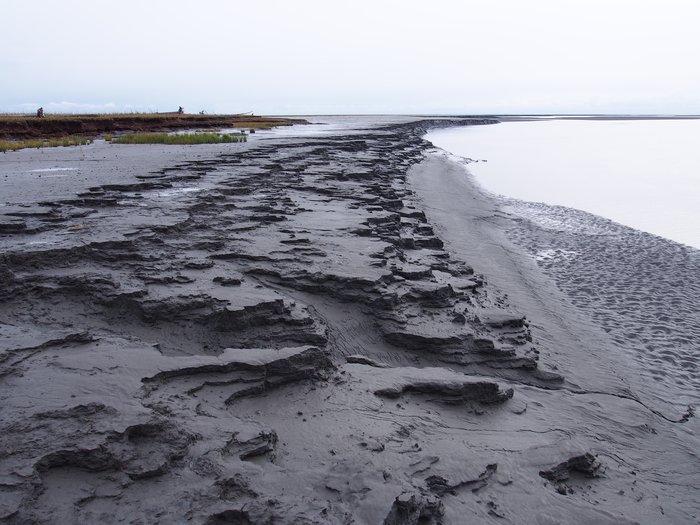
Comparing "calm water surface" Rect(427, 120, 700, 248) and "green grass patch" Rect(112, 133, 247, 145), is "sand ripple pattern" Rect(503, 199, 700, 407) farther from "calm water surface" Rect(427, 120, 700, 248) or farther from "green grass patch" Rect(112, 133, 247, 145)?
"green grass patch" Rect(112, 133, 247, 145)

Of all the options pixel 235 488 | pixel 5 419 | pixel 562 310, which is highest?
pixel 5 419

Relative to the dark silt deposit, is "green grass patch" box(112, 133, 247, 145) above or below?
above

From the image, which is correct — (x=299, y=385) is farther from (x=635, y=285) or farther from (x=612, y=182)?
(x=612, y=182)

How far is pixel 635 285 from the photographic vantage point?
7262 millimetres

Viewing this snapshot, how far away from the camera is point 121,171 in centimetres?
1042

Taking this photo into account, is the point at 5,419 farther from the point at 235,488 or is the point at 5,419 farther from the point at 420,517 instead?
the point at 420,517

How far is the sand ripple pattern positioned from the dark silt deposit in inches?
4.8

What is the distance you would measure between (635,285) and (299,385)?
5.59m

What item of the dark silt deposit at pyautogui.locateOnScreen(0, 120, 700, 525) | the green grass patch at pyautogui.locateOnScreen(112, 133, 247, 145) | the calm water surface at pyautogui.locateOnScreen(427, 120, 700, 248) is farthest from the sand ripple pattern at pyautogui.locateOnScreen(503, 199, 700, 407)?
the green grass patch at pyautogui.locateOnScreen(112, 133, 247, 145)

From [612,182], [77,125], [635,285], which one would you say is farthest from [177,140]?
[635,285]

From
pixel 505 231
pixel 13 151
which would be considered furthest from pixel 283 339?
pixel 13 151

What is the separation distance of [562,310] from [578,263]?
240cm

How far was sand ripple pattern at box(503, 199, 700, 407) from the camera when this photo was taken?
5.14m

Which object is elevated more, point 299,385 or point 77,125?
point 77,125
